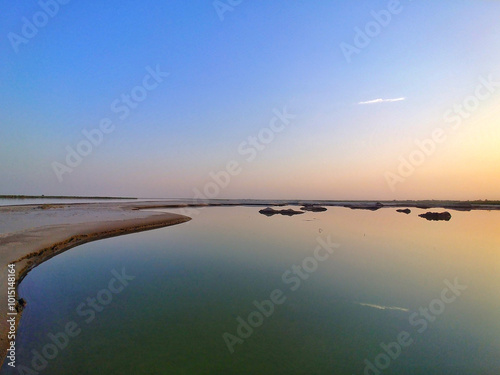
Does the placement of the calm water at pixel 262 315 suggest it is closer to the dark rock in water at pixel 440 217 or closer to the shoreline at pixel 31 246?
the shoreline at pixel 31 246

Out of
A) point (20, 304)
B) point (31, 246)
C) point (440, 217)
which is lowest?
point (20, 304)

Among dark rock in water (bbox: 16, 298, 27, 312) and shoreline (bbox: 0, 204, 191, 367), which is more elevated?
shoreline (bbox: 0, 204, 191, 367)

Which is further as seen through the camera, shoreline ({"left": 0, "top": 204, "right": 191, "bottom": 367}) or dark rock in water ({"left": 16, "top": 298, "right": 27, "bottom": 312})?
dark rock in water ({"left": 16, "top": 298, "right": 27, "bottom": 312})

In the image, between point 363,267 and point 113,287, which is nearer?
point 113,287

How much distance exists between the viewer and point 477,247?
23297 mm

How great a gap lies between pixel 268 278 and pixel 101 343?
26.8ft

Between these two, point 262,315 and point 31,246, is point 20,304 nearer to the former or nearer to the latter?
point 262,315

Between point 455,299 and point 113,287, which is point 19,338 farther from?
point 455,299

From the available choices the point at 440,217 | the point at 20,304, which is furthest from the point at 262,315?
the point at 440,217

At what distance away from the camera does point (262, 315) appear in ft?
31.9

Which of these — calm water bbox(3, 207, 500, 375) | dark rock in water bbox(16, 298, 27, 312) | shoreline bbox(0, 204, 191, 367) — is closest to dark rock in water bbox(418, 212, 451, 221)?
calm water bbox(3, 207, 500, 375)

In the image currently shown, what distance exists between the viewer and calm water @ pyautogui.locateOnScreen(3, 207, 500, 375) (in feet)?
23.1

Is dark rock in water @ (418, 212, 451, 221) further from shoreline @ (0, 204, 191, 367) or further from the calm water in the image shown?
shoreline @ (0, 204, 191, 367)

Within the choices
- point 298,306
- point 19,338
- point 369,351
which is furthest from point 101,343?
point 369,351
